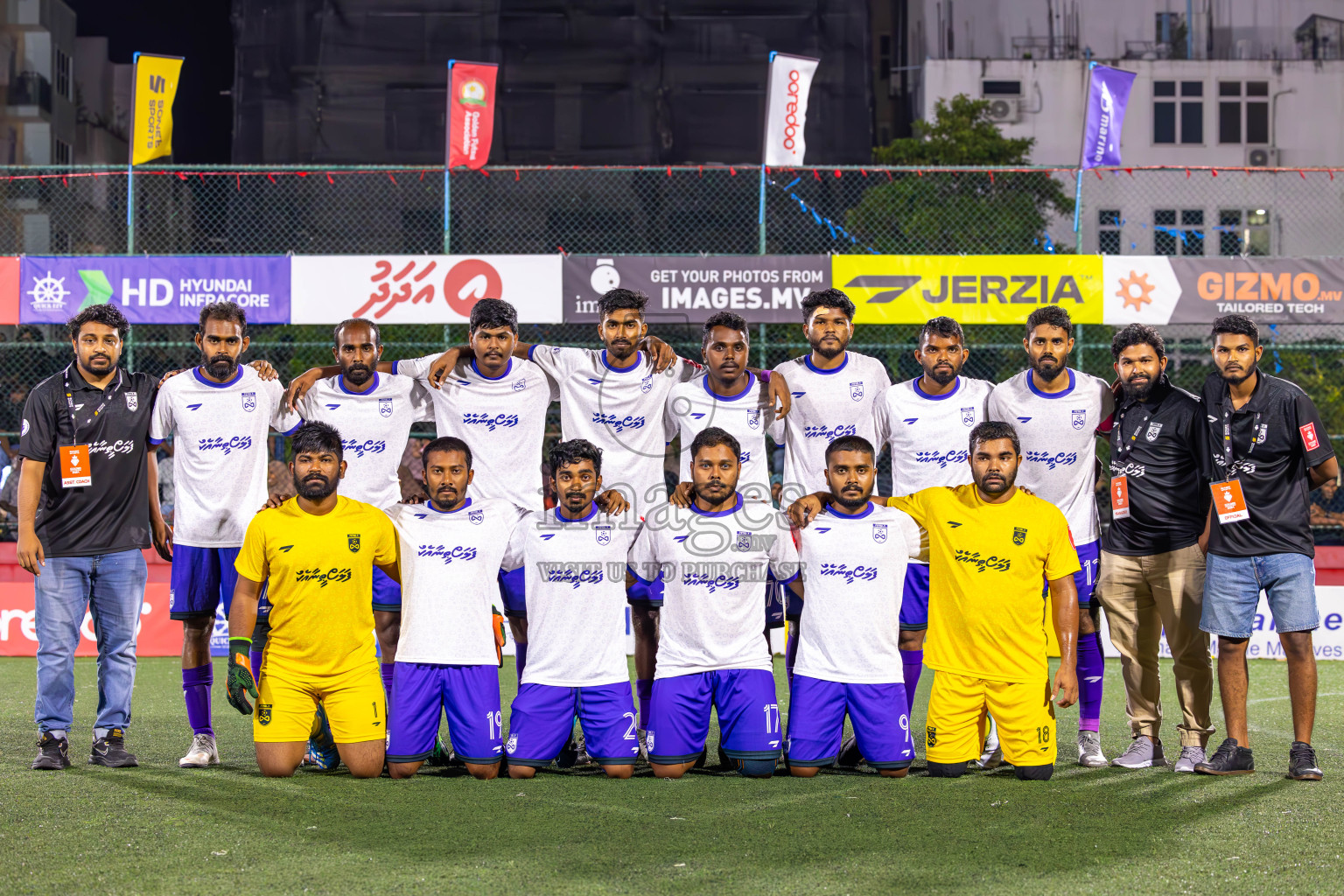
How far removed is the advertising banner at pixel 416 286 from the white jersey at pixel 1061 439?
20.7 ft

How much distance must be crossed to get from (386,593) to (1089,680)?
3435 mm

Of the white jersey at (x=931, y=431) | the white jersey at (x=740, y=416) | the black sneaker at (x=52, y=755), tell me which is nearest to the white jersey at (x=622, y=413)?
the white jersey at (x=740, y=416)

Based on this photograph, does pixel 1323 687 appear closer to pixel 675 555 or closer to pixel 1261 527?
pixel 1261 527

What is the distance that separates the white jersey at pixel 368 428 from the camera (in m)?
6.57

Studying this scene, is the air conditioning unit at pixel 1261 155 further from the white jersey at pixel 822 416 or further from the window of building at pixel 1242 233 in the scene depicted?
the white jersey at pixel 822 416

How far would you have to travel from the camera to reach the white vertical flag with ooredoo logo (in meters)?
13.7

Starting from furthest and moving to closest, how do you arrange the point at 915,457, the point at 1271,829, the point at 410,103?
1. the point at 410,103
2. the point at 915,457
3. the point at 1271,829

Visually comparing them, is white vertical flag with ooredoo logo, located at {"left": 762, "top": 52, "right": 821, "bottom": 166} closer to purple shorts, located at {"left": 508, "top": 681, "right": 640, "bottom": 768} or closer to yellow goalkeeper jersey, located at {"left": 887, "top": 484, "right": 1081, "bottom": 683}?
yellow goalkeeper jersey, located at {"left": 887, "top": 484, "right": 1081, "bottom": 683}

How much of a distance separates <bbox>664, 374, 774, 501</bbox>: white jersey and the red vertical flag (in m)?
7.64

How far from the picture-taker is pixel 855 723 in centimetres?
595

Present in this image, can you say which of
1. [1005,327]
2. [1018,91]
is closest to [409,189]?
[1005,327]

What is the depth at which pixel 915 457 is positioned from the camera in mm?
6500

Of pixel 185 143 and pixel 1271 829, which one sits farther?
pixel 185 143

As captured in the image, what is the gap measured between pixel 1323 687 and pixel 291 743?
24.0ft
